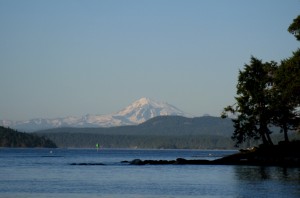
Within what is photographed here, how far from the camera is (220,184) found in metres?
75.2

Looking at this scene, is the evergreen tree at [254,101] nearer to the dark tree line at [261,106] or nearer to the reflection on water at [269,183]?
the dark tree line at [261,106]

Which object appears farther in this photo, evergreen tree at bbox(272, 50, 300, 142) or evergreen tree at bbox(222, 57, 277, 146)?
evergreen tree at bbox(222, 57, 277, 146)

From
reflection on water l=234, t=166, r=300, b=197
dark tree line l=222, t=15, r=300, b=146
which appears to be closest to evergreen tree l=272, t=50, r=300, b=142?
dark tree line l=222, t=15, r=300, b=146

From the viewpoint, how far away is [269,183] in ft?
240

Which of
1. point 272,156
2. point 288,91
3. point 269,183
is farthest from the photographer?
point 272,156

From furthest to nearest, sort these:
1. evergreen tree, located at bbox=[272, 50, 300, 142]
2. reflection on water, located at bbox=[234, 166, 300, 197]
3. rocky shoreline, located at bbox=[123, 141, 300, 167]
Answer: rocky shoreline, located at bbox=[123, 141, 300, 167] < evergreen tree, located at bbox=[272, 50, 300, 142] < reflection on water, located at bbox=[234, 166, 300, 197]

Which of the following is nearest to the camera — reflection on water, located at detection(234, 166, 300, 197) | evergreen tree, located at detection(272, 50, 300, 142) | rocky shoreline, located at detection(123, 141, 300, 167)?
reflection on water, located at detection(234, 166, 300, 197)

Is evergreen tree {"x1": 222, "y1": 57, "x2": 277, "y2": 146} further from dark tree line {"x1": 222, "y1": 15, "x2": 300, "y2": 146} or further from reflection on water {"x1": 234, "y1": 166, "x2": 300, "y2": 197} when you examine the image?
reflection on water {"x1": 234, "y1": 166, "x2": 300, "y2": 197}

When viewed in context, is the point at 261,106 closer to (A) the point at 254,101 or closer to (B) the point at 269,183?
(A) the point at 254,101

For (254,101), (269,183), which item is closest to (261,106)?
(254,101)

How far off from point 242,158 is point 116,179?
38876 millimetres

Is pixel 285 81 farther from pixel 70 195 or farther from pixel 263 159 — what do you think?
pixel 70 195

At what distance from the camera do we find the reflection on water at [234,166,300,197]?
6226 cm

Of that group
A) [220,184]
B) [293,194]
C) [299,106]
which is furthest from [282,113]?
[293,194]
